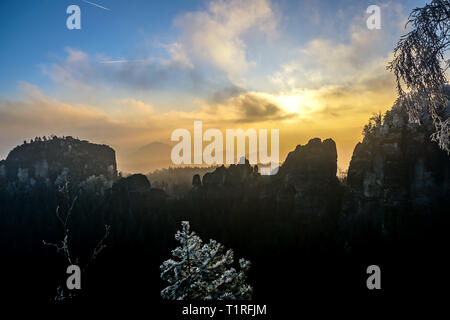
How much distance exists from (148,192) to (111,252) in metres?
36.8

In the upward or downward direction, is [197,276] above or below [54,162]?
below

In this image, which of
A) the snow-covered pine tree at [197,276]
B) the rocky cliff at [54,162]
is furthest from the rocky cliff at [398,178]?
the rocky cliff at [54,162]

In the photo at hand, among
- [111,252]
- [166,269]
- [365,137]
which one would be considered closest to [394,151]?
[365,137]

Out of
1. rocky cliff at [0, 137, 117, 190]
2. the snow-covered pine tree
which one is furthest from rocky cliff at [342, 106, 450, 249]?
rocky cliff at [0, 137, 117, 190]

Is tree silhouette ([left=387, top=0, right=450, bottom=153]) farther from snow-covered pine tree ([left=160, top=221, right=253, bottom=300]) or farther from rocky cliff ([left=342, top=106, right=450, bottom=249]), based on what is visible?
rocky cliff ([left=342, top=106, right=450, bottom=249])

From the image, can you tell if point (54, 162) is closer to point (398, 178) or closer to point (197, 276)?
point (197, 276)

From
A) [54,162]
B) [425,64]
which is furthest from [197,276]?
[54,162]

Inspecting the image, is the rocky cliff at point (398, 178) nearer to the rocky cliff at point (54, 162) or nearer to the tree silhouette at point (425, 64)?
the tree silhouette at point (425, 64)

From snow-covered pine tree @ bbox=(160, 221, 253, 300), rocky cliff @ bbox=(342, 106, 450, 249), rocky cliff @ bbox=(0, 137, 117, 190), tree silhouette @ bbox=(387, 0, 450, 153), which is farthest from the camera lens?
rocky cliff @ bbox=(0, 137, 117, 190)

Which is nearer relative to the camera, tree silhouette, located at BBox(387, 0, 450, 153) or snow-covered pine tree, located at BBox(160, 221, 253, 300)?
tree silhouette, located at BBox(387, 0, 450, 153)

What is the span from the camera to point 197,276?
12.4 meters

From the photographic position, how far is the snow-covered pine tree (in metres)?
12.1
